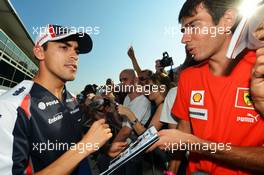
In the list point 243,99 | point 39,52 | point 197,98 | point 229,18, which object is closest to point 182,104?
point 197,98

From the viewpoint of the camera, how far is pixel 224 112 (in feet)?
6.58

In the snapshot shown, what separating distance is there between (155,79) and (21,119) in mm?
2597

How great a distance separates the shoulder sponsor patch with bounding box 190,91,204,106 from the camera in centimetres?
218

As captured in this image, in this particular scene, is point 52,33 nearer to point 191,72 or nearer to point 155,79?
point 191,72

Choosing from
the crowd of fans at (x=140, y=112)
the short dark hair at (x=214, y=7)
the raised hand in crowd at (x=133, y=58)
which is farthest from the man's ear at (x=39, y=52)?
the raised hand in crowd at (x=133, y=58)

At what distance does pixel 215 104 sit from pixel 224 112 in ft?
0.36

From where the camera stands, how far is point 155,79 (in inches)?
162

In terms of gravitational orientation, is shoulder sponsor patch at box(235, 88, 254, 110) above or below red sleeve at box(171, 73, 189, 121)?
above

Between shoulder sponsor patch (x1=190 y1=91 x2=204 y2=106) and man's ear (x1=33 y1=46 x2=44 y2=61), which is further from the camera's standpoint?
man's ear (x1=33 y1=46 x2=44 y2=61)

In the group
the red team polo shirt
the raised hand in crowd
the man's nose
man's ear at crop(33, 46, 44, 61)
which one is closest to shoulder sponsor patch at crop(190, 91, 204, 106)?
the red team polo shirt

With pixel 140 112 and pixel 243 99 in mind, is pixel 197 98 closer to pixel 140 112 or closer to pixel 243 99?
pixel 243 99

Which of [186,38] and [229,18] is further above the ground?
[229,18]

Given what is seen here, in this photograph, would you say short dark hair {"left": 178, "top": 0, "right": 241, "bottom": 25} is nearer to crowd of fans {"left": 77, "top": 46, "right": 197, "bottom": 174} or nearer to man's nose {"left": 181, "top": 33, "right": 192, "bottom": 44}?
man's nose {"left": 181, "top": 33, "right": 192, "bottom": 44}

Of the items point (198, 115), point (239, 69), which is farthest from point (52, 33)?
point (239, 69)
